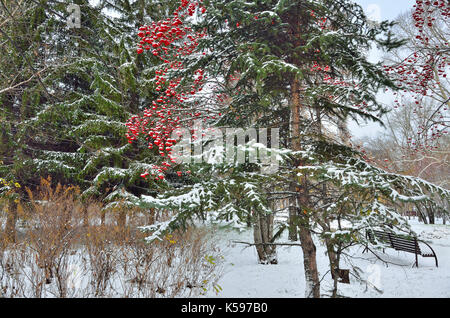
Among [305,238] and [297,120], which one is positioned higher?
[297,120]

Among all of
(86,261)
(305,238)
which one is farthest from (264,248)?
(86,261)

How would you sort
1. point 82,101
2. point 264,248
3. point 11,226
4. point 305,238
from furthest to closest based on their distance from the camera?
point 82,101
point 264,248
point 11,226
point 305,238

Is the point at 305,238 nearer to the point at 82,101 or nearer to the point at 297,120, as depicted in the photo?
the point at 297,120

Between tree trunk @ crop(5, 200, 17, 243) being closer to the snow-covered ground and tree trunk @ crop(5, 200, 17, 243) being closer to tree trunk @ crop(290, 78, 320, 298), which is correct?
the snow-covered ground

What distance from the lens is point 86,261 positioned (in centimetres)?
522

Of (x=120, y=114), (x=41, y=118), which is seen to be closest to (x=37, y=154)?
(x=41, y=118)

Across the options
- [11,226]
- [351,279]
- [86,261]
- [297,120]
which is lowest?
[351,279]

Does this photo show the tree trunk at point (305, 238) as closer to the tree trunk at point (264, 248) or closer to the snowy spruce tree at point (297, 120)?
the snowy spruce tree at point (297, 120)

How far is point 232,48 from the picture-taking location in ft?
14.5

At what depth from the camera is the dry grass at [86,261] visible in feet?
14.9

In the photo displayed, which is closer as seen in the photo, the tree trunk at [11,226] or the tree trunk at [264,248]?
the tree trunk at [11,226]

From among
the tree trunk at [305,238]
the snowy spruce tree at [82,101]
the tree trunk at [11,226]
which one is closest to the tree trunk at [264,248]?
the tree trunk at [305,238]
